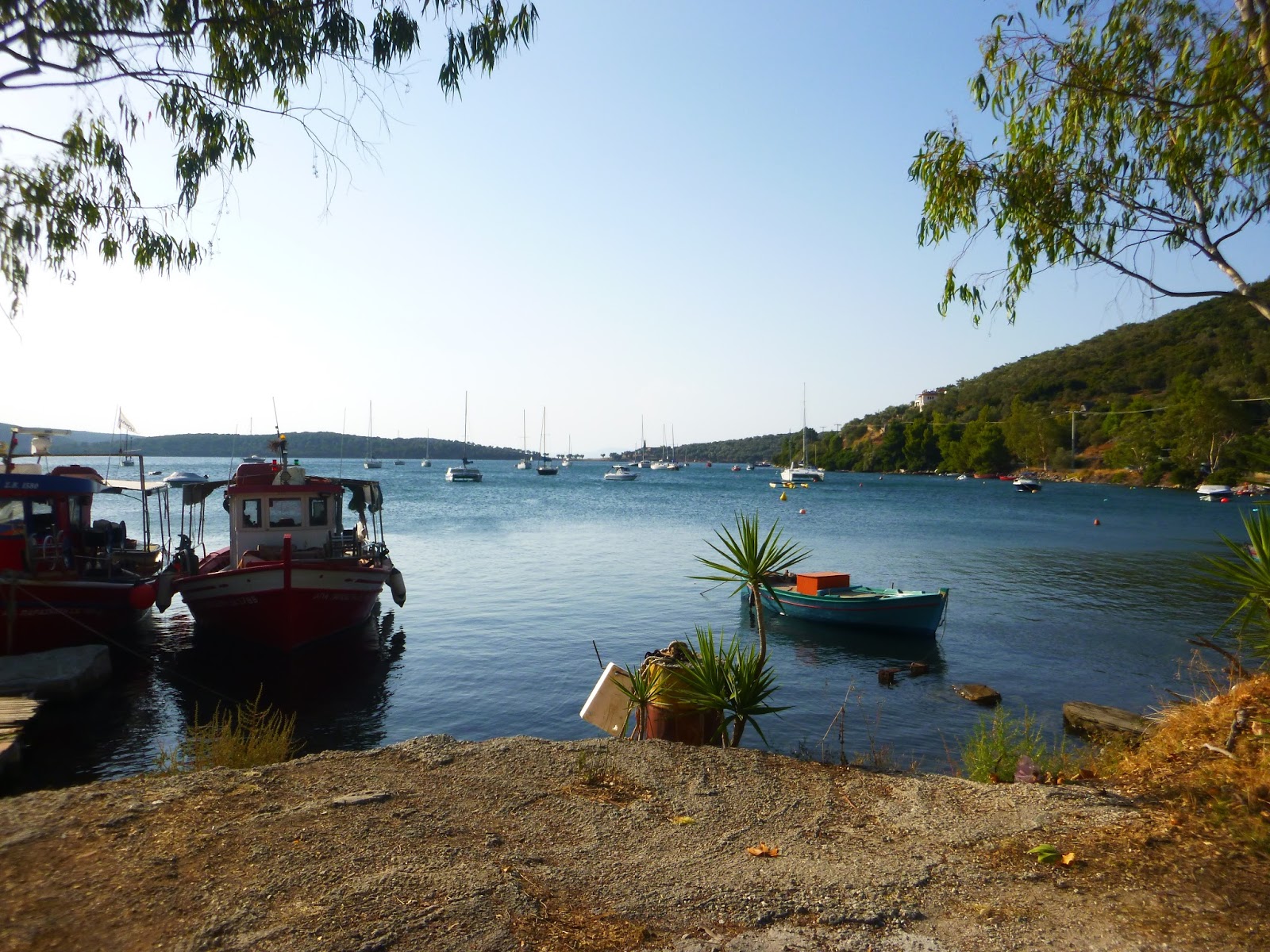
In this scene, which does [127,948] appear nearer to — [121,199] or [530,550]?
[121,199]

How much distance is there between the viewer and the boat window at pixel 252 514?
820 inches

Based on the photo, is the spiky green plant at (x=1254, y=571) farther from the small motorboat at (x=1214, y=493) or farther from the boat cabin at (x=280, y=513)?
the small motorboat at (x=1214, y=493)

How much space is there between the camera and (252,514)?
20906mm

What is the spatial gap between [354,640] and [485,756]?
15447 mm

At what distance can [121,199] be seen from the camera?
923cm

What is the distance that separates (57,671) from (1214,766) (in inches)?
667

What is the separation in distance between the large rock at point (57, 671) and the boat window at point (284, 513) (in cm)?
482

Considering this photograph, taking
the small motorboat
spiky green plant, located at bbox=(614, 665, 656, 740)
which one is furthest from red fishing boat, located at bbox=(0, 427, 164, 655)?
the small motorboat

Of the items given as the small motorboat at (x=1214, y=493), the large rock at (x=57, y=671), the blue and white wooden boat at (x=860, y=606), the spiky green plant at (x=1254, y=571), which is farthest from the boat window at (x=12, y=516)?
the small motorboat at (x=1214, y=493)

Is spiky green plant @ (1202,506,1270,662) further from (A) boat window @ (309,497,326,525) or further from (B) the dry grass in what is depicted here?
(A) boat window @ (309,497,326,525)

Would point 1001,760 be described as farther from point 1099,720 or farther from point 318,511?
point 318,511

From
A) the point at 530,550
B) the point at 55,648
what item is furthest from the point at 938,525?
the point at 55,648

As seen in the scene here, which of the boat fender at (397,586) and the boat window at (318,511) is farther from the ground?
the boat window at (318,511)

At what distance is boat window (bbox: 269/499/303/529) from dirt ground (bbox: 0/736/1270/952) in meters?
14.9
